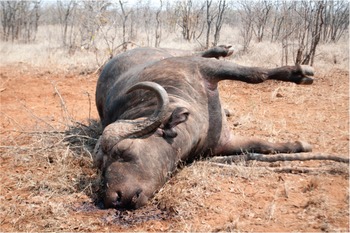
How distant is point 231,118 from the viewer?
19.3 ft

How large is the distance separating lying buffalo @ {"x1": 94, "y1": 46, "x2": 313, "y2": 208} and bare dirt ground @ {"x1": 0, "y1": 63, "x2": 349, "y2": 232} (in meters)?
0.21

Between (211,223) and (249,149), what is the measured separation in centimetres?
157

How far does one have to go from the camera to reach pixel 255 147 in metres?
4.27

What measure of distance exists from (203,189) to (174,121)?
2.18 ft

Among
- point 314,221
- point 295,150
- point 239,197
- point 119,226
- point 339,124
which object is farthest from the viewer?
point 339,124

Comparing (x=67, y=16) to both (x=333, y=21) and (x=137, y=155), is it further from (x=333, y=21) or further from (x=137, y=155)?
(x=137, y=155)

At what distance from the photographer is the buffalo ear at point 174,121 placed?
3527mm

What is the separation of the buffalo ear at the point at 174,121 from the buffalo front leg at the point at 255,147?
2.83ft

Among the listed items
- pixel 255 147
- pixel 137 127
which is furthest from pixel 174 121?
pixel 255 147

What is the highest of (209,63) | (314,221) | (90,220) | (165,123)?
(209,63)

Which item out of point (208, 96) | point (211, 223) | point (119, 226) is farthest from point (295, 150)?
point (119, 226)

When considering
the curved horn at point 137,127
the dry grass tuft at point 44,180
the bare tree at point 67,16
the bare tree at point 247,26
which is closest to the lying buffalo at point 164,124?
the curved horn at point 137,127

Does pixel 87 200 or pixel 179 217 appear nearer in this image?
pixel 179 217

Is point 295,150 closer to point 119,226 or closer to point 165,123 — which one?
point 165,123
